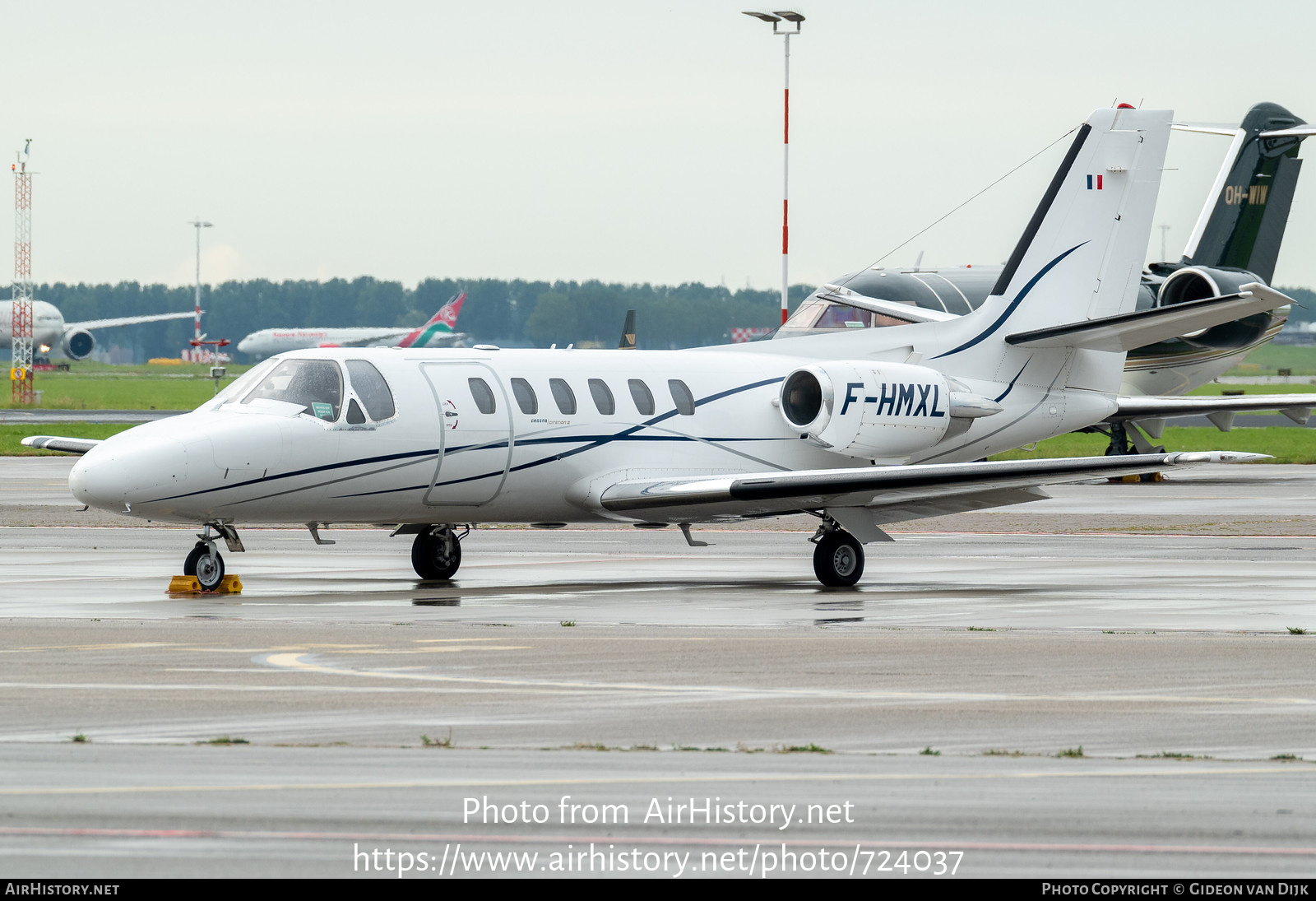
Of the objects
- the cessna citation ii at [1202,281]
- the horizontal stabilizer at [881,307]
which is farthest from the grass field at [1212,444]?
the horizontal stabilizer at [881,307]

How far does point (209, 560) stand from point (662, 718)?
9612mm

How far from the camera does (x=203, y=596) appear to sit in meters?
18.2

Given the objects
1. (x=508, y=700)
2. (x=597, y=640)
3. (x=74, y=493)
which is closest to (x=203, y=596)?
(x=74, y=493)

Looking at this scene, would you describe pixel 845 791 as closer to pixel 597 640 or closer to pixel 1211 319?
pixel 597 640

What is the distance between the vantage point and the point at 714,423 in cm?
2200

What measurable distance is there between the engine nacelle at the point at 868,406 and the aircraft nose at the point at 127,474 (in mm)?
7976

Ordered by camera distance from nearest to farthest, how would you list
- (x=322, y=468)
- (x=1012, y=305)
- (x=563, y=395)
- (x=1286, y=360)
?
(x=322, y=468) < (x=563, y=395) < (x=1012, y=305) < (x=1286, y=360)

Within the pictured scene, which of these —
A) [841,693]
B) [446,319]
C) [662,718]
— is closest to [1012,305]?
[841,693]

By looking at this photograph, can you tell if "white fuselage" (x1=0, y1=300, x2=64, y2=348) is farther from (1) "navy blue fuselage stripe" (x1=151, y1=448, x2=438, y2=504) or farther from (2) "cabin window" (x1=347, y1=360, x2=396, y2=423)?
(1) "navy blue fuselage stripe" (x1=151, y1=448, x2=438, y2=504)

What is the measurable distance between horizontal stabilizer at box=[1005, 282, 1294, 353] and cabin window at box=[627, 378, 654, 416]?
5.20 m

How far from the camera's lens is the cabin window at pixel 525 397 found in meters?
20.5

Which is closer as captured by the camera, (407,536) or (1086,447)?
(407,536)

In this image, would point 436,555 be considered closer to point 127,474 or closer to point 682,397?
point 682,397
